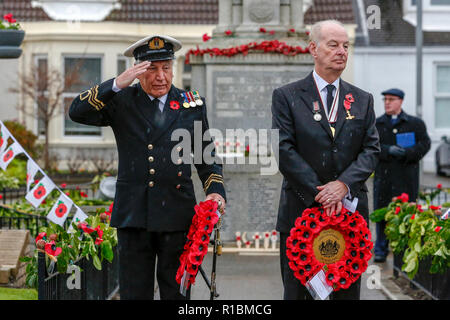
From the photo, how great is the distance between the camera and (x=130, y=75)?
490 centimetres

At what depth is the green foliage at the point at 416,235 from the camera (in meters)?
6.87

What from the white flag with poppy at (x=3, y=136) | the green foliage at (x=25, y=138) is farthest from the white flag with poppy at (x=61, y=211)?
the green foliage at (x=25, y=138)

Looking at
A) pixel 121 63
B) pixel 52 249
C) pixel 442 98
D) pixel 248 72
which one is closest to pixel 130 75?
pixel 52 249

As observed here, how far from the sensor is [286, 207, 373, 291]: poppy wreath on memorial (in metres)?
5.04

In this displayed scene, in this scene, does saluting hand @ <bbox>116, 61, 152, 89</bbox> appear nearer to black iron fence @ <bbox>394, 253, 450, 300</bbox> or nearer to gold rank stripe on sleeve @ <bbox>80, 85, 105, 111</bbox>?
gold rank stripe on sleeve @ <bbox>80, 85, 105, 111</bbox>

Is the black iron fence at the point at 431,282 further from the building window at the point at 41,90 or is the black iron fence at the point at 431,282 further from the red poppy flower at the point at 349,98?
the building window at the point at 41,90

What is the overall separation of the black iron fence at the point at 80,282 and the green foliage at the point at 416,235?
2682 millimetres

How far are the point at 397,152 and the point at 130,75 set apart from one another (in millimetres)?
5471

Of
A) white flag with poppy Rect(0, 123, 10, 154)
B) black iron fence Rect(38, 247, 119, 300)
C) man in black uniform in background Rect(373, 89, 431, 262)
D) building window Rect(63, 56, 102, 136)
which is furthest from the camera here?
building window Rect(63, 56, 102, 136)

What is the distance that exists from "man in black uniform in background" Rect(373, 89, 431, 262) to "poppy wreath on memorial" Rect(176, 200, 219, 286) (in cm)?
521

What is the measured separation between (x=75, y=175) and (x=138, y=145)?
14.8 metres

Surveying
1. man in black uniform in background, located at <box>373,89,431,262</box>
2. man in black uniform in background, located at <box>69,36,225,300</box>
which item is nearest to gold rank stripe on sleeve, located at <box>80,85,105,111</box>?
man in black uniform in background, located at <box>69,36,225,300</box>
